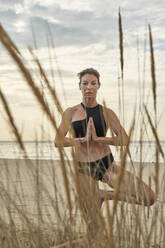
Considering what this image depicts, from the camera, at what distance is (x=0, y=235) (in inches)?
45.9

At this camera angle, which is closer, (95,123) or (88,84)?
(88,84)

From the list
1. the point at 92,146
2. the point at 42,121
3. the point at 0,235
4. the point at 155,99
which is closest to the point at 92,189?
the point at 155,99

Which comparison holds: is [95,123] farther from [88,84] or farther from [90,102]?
[88,84]

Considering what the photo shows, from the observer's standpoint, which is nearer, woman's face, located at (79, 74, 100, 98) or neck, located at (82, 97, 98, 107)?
woman's face, located at (79, 74, 100, 98)

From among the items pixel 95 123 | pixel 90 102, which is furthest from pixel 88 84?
pixel 95 123

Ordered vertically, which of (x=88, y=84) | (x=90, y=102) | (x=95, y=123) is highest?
(x=88, y=84)

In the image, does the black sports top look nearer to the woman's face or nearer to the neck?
the neck

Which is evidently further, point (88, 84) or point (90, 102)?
point (90, 102)

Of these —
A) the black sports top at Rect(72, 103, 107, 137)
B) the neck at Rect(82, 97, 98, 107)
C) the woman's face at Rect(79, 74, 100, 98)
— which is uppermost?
the woman's face at Rect(79, 74, 100, 98)

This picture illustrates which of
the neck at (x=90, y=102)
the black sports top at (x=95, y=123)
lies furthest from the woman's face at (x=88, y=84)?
the black sports top at (x=95, y=123)

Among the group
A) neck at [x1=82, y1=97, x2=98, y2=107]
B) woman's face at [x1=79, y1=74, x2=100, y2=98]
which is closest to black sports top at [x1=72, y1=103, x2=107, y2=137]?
neck at [x1=82, y1=97, x2=98, y2=107]

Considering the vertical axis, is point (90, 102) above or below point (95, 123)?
above

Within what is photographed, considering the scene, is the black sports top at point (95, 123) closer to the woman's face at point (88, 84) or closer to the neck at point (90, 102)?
the neck at point (90, 102)

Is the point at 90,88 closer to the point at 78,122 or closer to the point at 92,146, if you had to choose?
the point at 78,122
